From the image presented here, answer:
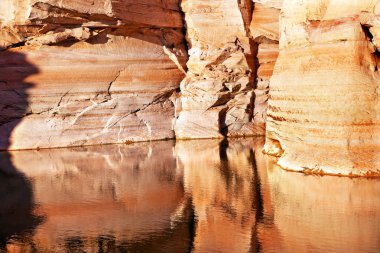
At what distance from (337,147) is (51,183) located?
4643mm

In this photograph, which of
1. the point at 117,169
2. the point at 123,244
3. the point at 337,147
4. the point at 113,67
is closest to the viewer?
the point at 123,244

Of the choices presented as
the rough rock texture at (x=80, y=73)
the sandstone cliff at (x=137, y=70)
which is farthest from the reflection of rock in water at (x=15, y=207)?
the sandstone cliff at (x=137, y=70)

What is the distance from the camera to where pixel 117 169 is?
11.1m

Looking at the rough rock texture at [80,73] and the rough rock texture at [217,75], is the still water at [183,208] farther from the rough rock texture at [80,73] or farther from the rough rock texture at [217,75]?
the rough rock texture at [217,75]

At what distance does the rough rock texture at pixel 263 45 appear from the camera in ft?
55.2

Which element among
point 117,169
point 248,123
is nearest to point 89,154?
point 117,169

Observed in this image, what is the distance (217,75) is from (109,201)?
8.74 meters

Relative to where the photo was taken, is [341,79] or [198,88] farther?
[198,88]

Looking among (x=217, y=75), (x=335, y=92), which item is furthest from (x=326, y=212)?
(x=217, y=75)

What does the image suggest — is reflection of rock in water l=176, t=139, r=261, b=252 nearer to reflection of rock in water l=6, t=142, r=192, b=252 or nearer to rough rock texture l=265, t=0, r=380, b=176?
reflection of rock in water l=6, t=142, r=192, b=252

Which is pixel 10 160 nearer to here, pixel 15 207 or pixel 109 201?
pixel 15 207

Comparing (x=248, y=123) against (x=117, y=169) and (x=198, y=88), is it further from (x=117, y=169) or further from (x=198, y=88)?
(x=117, y=169)

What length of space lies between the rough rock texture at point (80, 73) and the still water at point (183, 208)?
11.5 feet

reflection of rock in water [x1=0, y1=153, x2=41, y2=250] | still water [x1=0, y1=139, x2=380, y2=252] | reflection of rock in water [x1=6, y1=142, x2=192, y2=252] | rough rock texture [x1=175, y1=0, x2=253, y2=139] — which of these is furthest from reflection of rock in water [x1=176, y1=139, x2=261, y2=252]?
rough rock texture [x1=175, y1=0, x2=253, y2=139]
